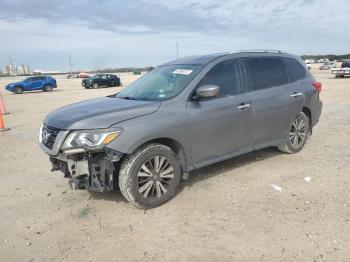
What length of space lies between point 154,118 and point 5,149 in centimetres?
515

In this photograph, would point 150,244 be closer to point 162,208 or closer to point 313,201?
point 162,208

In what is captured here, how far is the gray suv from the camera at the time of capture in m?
4.29

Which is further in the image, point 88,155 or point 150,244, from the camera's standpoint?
point 88,155

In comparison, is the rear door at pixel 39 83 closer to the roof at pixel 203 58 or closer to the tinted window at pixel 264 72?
the roof at pixel 203 58

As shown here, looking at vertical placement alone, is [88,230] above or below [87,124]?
below

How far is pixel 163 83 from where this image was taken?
17.7ft

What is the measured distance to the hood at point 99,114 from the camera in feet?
14.0

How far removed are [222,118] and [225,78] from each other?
650 millimetres

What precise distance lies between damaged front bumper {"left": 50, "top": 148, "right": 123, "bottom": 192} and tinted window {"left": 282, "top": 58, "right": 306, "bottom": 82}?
3.72 meters

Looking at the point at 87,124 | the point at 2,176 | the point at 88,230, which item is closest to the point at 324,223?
the point at 88,230

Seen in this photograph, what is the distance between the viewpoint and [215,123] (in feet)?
16.5

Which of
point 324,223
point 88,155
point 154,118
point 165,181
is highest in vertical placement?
point 154,118

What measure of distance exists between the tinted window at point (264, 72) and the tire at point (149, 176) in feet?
6.29

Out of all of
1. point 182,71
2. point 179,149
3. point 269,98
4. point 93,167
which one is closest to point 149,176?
point 179,149
